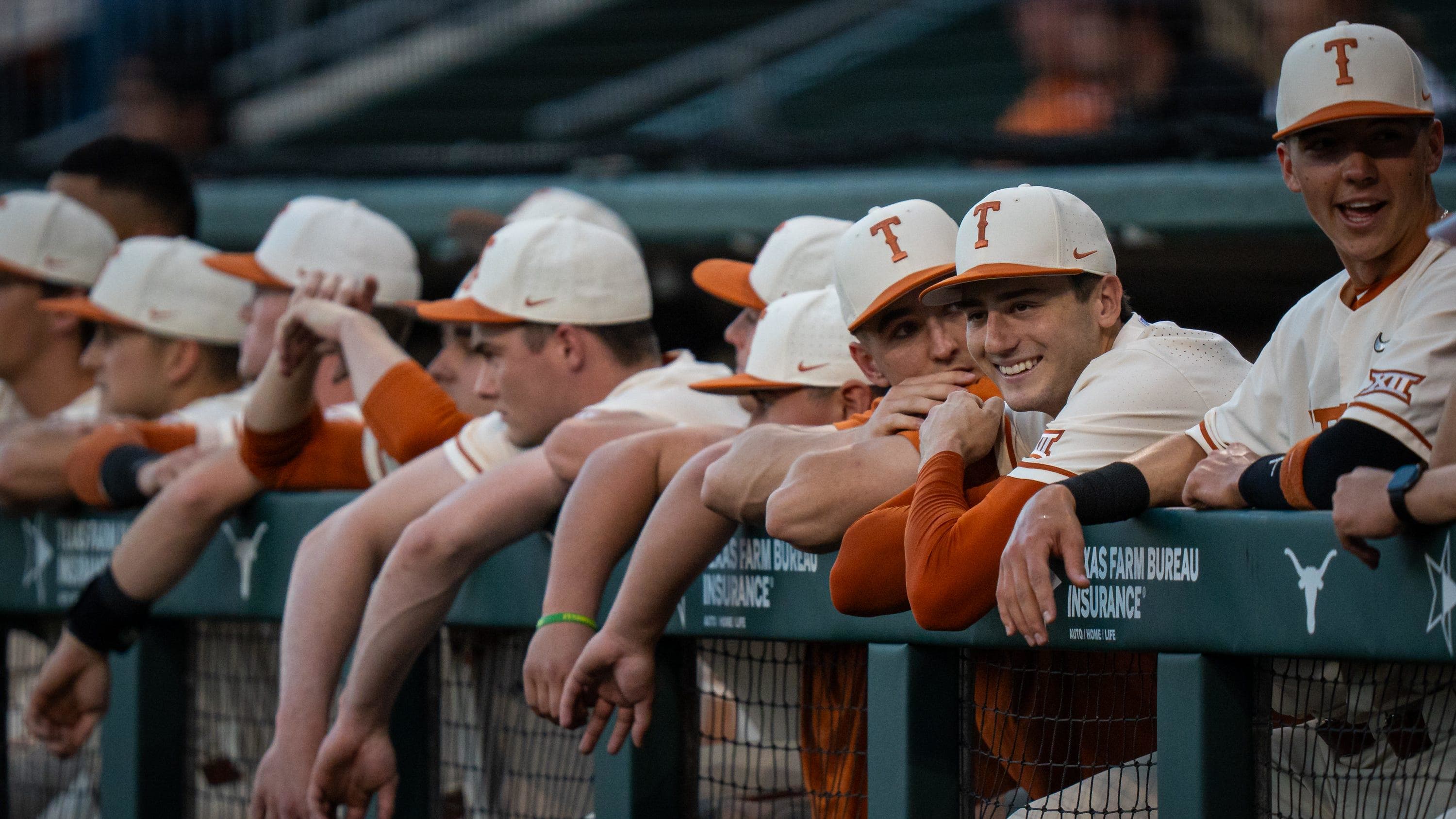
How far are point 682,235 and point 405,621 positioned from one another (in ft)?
11.8

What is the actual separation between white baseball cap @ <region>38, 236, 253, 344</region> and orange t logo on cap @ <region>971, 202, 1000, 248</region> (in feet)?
8.88

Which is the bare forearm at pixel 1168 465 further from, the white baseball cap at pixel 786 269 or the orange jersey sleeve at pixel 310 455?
the orange jersey sleeve at pixel 310 455

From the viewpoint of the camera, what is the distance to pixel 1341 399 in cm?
255

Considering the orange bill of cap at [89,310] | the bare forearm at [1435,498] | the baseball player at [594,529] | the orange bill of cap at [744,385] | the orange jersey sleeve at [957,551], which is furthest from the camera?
the orange bill of cap at [89,310]

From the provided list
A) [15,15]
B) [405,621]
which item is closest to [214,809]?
[405,621]

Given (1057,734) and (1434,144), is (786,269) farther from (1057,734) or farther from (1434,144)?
(1434,144)

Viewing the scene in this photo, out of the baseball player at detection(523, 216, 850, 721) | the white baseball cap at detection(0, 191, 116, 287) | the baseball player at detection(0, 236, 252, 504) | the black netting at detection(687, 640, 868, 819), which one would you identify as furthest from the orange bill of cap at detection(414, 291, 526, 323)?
the white baseball cap at detection(0, 191, 116, 287)

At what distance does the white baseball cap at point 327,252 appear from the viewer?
A: 15.2 ft

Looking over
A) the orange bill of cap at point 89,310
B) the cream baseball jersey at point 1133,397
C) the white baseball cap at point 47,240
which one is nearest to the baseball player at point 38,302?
the white baseball cap at point 47,240

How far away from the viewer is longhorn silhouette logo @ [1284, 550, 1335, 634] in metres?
2.40

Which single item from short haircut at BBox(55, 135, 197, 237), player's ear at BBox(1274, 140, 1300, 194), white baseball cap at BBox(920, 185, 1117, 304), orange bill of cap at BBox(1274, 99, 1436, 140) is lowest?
white baseball cap at BBox(920, 185, 1117, 304)

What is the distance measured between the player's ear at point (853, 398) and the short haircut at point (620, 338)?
69 centimetres

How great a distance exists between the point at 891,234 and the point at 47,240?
3490 millimetres

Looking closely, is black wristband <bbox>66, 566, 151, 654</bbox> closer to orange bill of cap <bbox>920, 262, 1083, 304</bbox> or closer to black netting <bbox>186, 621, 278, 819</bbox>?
black netting <bbox>186, 621, 278, 819</bbox>
